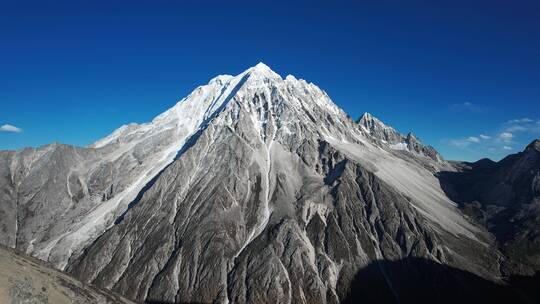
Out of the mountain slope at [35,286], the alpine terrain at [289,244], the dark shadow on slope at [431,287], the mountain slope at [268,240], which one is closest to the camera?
the mountain slope at [35,286]

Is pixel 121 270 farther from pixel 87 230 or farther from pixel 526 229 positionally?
pixel 526 229

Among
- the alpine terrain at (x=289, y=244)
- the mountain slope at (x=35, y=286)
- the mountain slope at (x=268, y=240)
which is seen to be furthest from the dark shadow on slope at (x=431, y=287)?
the mountain slope at (x=35, y=286)

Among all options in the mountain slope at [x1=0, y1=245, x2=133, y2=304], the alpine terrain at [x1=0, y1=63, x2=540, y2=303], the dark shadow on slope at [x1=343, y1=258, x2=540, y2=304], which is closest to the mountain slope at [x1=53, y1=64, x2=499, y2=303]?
the alpine terrain at [x1=0, y1=63, x2=540, y2=303]

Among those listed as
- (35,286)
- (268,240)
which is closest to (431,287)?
(268,240)

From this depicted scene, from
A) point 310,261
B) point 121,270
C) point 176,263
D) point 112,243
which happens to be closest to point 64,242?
point 112,243

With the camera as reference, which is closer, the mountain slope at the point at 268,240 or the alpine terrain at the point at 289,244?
the alpine terrain at the point at 289,244

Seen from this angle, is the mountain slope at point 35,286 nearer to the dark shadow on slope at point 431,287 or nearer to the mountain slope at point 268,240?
the mountain slope at point 268,240

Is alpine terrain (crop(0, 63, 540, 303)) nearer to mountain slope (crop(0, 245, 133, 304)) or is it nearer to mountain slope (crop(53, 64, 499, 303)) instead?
mountain slope (crop(53, 64, 499, 303))

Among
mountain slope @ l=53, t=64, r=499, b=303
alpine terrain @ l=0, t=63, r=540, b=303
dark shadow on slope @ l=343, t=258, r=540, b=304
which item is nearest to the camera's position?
dark shadow on slope @ l=343, t=258, r=540, b=304

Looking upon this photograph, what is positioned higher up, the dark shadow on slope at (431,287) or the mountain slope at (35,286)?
the mountain slope at (35,286)
